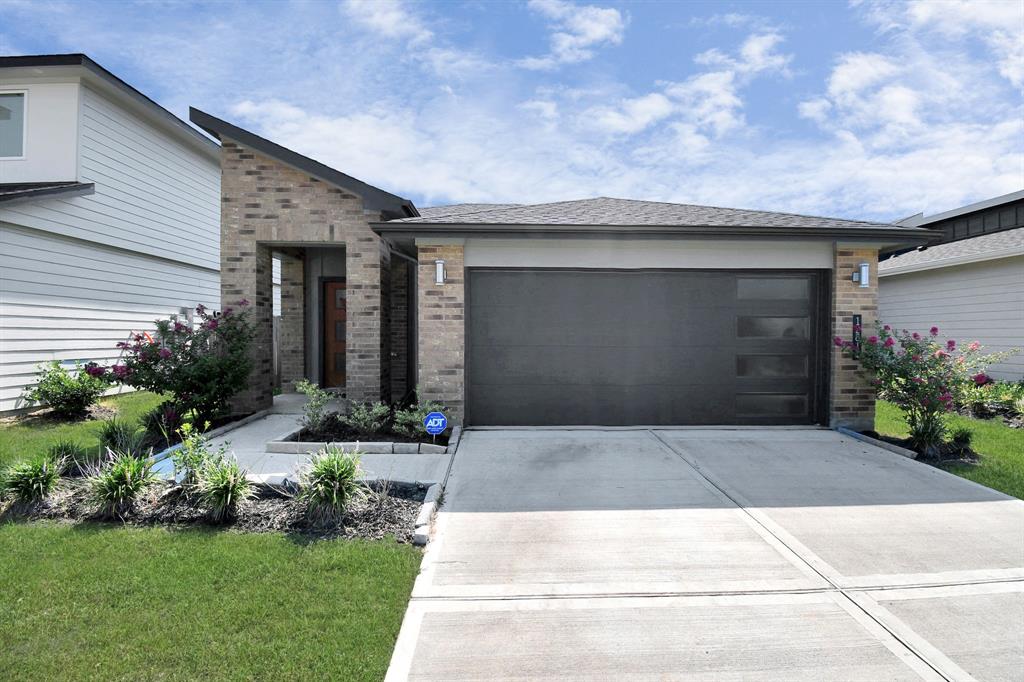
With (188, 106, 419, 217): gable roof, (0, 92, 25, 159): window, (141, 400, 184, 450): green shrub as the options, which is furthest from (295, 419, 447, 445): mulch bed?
(0, 92, 25, 159): window

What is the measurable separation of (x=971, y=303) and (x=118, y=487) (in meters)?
15.7

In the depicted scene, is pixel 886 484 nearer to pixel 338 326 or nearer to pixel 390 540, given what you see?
pixel 390 540

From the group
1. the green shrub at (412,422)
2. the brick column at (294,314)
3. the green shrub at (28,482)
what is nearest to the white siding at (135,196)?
the brick column at (294,314)

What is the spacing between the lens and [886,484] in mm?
5062

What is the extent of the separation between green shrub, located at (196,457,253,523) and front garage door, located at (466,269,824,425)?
356 cm

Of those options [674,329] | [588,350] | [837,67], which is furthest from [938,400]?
[837,67]

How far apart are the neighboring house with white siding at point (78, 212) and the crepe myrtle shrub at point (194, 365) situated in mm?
3133

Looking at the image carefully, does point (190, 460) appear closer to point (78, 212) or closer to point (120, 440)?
point (120, 440)

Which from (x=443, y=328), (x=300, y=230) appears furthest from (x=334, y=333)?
(x=443, y=328)

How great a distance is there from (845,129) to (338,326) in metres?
11.1

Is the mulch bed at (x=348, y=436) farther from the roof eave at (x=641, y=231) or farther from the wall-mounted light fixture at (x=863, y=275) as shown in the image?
the wall-mounted light fixture at (x=863, y=275)

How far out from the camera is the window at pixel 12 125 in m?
9.53

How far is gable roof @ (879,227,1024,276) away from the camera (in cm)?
1061

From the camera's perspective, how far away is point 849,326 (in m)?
7.26
